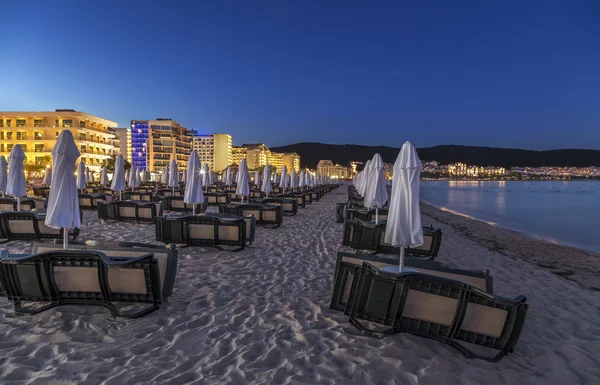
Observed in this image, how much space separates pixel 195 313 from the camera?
4355 millimetres

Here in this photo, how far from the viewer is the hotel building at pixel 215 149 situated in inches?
6373

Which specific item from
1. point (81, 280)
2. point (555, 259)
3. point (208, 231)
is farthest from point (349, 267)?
point (555, 259)

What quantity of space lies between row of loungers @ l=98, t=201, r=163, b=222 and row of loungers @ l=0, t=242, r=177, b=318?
7407 mm

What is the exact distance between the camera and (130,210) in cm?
1166

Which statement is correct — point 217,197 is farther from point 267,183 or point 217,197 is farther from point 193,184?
point 193,184

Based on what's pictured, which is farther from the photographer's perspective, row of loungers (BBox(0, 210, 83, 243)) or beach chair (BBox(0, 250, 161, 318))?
row of loungers (BBox(0, 210, 83, 243))

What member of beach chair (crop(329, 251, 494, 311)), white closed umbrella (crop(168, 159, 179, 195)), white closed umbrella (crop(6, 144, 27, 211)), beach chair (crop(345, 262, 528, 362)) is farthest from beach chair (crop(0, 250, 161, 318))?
white closed umbrella (crop(168, 159, 179, 195))

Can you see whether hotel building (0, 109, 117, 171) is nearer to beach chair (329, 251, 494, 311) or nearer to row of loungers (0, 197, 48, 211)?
row of loungers (0, 197, 48, 211)

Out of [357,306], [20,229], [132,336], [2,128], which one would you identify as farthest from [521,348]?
[2,128]

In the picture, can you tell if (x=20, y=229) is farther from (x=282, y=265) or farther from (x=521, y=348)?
(x=521, y=348)

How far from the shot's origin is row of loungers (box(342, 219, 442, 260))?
775 centimetres

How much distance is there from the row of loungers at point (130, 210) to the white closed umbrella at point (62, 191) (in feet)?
21.6

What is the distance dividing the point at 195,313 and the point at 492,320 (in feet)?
11.0

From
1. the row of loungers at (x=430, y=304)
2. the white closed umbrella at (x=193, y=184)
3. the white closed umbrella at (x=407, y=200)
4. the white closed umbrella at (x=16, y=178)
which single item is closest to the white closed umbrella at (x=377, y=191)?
the white closed umbrella at (x=193, y=184)
